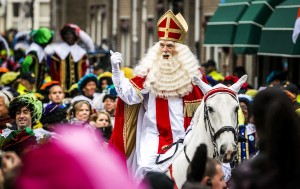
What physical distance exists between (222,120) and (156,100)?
1267 millimetres

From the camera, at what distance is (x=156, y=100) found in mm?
9977

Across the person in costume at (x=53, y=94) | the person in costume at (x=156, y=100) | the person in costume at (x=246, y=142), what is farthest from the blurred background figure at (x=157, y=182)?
the person in costume at (x=53, y=94)

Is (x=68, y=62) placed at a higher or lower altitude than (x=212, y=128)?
lower

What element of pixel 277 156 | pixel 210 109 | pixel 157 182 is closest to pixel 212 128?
pixel 210 109

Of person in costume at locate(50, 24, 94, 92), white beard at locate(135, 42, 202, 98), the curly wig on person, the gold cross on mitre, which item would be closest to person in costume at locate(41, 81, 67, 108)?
person in costume at locate(50, 24, 94, 92)

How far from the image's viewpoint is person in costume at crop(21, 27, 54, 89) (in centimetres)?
2005

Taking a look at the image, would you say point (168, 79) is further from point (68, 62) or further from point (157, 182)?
point (68, 62)

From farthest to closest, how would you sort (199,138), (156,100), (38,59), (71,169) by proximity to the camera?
1. (38,59)
2. (156,100)
3. (199,138)
4. (71,169)

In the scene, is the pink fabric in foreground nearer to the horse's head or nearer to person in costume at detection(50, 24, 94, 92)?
the horse's head

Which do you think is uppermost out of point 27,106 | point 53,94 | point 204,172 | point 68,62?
point 204,172

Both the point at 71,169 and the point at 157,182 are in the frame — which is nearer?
the point at 71,169

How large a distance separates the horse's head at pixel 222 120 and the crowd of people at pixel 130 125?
0.26 meters

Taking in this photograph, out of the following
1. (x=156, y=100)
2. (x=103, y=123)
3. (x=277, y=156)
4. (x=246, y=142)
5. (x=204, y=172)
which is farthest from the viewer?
(x=103, y=123)

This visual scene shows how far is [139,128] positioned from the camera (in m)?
10.3
